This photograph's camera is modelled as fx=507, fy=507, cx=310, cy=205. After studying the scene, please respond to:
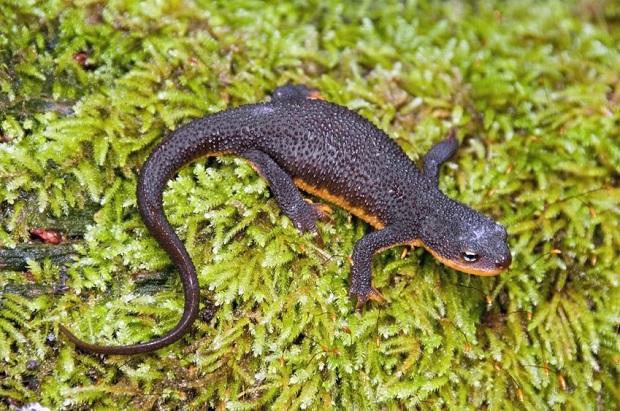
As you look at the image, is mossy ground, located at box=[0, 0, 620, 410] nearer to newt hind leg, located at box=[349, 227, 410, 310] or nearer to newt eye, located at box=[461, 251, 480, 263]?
newt hind leg, located at box=[349, 227, 410, 310]

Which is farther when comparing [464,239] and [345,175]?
[345,175]

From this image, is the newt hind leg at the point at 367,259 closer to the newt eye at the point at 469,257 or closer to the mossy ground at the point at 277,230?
the mossy ground at the point at 277,230

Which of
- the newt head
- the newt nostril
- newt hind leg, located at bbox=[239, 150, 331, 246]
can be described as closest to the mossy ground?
newt hind leg, located at bbox=[239, 150, 331, 246]

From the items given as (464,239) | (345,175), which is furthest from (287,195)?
(464,239)

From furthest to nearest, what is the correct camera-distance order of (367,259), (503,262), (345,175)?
1. (345,175)
2. (367,259)
3. (503,262)

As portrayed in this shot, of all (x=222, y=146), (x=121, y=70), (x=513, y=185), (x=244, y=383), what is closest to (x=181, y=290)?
(x=244, y=383)

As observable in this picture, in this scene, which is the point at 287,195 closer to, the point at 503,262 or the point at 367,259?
the point at 367,259

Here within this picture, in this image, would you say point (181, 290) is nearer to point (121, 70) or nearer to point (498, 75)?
point (121, 70)
